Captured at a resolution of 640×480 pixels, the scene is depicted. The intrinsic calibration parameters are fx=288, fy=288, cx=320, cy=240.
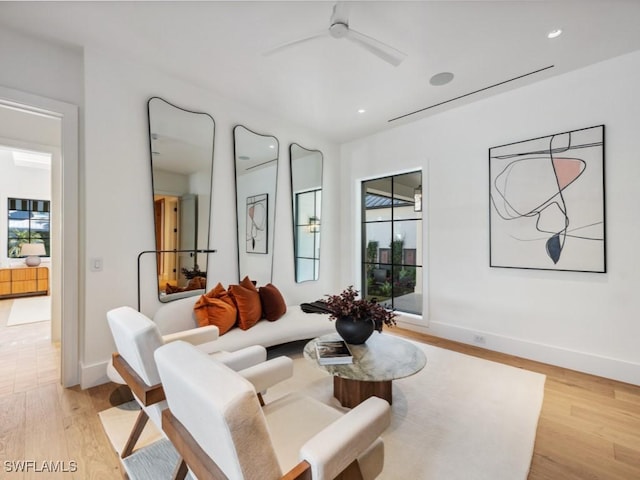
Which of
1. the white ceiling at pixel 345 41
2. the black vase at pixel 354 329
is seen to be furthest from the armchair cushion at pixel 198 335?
the white ceiling at pixel 345 41

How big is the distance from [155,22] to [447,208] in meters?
3.50

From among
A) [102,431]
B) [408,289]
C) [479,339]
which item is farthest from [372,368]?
[408,289]

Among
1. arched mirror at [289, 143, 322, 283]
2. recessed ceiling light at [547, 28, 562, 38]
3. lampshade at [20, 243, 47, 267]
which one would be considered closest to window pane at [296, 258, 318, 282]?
arched mirror at [289, 143, 322, 283]

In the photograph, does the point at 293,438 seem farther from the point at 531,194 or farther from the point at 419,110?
the point at 419,110

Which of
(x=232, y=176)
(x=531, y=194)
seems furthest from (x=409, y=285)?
(x=232, y=176)

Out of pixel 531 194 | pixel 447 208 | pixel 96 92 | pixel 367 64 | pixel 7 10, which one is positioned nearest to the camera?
pixel 7 10

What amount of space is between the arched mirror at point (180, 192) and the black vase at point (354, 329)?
1734 millimetres

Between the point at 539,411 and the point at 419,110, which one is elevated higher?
the point at 419,110

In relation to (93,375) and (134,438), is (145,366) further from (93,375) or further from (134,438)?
(93,375)

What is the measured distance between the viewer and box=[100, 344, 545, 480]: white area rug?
1620 mm

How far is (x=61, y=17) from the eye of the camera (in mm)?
2174

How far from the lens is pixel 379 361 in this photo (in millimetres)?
2062

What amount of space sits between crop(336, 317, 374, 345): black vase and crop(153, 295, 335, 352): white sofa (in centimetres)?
83

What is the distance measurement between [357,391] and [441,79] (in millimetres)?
3070
